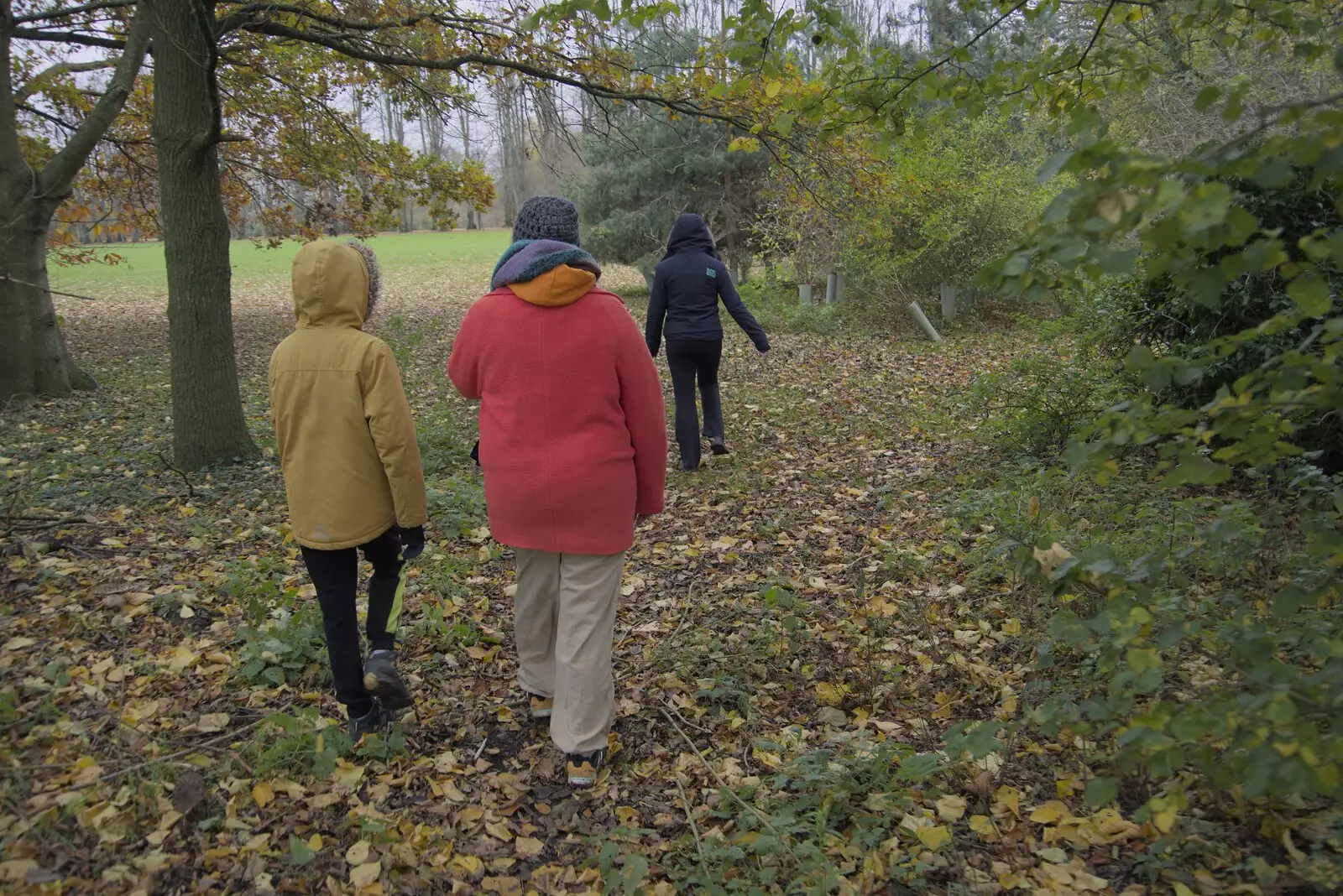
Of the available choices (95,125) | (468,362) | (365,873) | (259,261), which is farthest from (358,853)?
(259,261)

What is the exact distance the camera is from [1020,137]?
1577 cm

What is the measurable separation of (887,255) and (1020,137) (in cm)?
374

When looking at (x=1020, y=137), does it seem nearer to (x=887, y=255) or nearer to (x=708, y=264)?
(x=887, y=255)

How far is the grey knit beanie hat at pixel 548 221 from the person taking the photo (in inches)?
130

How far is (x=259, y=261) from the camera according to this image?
39000 mm

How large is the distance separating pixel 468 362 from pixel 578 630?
3.51 feet

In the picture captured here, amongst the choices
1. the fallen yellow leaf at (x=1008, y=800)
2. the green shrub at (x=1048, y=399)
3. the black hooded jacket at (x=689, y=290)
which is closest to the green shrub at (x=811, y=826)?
the fallen yellow leaf at (x=1008, y=800)

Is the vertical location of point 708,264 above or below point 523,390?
above

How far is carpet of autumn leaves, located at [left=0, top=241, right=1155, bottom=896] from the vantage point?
111 inches

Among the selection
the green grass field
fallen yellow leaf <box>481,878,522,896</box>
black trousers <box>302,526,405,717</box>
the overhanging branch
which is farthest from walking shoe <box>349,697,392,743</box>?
the green grass field

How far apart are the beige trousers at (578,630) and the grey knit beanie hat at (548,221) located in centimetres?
118

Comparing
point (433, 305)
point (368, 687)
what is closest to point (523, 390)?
point (368, 687)

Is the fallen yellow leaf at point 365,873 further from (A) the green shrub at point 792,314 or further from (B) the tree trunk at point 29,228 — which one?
(A) the green shrub at point 792,314

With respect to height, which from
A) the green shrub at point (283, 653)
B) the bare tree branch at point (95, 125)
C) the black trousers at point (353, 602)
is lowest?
the green shrub at point (283, 653)
